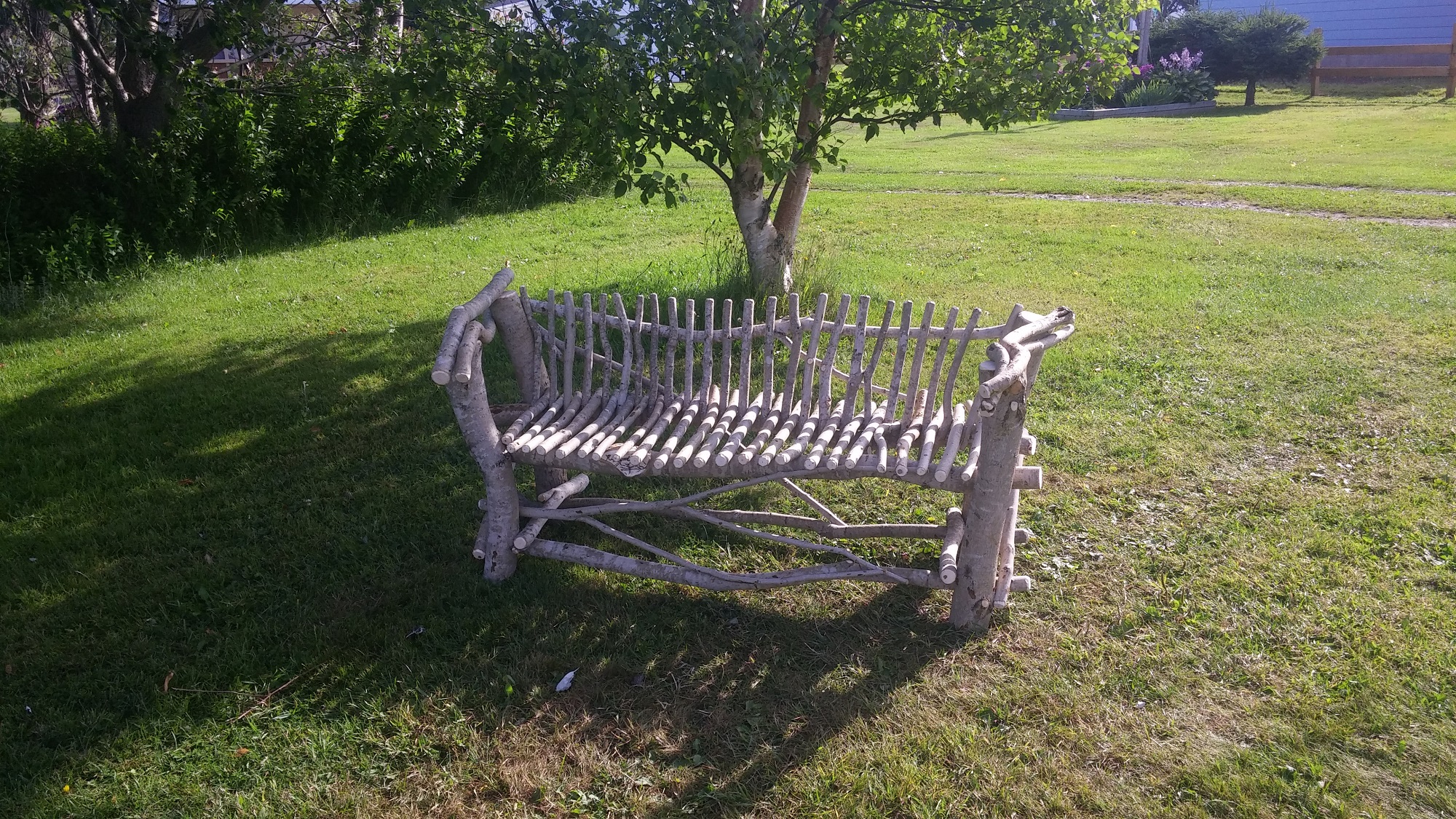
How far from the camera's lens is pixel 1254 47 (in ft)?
77.5

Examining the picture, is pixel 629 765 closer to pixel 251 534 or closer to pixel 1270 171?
pixel 251 534

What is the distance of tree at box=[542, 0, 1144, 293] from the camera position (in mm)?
4883

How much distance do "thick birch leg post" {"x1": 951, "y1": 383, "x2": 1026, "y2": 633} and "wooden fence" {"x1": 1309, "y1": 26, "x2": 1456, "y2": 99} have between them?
26029 millimetres

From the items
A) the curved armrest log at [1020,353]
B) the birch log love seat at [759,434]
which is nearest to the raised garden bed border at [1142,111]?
the curved armrest log at [1020,353]

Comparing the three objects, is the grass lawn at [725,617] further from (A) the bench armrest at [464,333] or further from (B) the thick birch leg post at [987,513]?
(A) the bench armrest at [464,333]

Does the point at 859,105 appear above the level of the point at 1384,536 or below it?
above

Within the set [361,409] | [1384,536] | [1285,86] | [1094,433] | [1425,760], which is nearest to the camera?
[1425,760]

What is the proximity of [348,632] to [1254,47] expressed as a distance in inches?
1061

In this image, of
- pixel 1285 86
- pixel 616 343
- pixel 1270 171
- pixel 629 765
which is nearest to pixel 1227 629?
pixel 629 765

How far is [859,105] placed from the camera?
6625 millimetres

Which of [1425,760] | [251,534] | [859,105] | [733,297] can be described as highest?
[859,105]

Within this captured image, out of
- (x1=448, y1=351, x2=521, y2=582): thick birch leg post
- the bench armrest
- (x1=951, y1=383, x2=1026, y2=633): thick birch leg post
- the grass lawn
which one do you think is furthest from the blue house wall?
(x1=448, y1=351, x2=521, y2=582): thick birch leg post

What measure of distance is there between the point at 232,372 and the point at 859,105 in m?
4.75

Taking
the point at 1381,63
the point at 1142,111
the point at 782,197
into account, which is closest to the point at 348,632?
the point at 782,197
